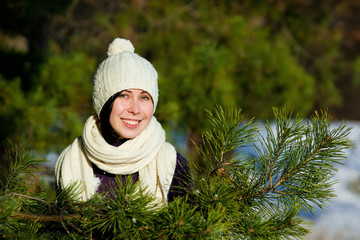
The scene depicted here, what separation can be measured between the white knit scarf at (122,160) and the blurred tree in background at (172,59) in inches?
35.6

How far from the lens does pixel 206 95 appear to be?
2691mm

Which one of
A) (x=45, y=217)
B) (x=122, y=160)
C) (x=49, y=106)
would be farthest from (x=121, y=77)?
(x=49, y=106)

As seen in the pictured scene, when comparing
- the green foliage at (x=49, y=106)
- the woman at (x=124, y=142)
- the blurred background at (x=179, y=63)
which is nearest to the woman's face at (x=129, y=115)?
the woman at (x=124, y=142)

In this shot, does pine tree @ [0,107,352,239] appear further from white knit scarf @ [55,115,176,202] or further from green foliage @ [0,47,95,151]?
green foliage @ [0,47,95,151]

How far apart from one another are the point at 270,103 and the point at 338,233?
1.05 m

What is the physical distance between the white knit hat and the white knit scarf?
77 mm

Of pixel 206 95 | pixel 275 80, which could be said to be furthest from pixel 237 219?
pixel 275 80

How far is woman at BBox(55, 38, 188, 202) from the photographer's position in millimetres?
1001

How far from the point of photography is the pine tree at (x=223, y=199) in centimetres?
72

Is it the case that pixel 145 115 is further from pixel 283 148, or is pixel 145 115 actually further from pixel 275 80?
pixel 275 80

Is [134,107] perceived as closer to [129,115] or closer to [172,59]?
[129,115]

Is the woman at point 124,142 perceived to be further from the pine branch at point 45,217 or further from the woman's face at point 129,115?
the pine branch at point 45,217

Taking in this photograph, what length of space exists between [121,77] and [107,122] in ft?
0.38

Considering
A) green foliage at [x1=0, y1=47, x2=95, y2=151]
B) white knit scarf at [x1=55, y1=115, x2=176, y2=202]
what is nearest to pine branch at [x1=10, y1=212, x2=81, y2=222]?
white knit scarf at [x1=55, y1=115, x2=176, y2=202]
